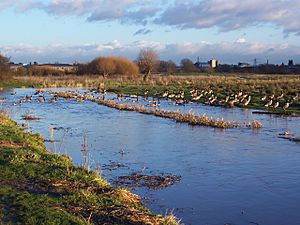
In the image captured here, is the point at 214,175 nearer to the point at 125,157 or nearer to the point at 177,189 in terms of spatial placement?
the point at 177,189

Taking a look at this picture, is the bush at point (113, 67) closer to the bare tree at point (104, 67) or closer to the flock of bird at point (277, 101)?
the bare tree at point (104, 67)

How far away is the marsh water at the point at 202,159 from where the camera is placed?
10180 mm

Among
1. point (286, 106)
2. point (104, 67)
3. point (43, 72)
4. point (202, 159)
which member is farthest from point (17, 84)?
point (202, 159)

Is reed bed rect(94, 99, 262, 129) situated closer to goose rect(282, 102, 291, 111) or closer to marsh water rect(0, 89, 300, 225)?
marsh water rect(0, 89, 300, 225)

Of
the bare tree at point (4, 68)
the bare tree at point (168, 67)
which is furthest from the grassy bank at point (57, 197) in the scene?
the bare tree at point (168, 67)

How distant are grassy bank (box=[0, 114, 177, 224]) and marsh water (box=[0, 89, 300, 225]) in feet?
4.24

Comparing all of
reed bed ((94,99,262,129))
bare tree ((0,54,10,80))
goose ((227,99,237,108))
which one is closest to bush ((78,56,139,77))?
bare tree ((0,54,10,80))

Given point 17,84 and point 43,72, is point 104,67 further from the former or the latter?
point 17,84

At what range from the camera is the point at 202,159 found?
1552 cm

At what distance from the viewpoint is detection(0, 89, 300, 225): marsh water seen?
10.2 m

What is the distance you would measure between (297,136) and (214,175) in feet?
27.8

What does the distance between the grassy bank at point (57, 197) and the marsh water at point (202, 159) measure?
50.9 inches

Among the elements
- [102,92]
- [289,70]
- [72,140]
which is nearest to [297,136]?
[72,140]

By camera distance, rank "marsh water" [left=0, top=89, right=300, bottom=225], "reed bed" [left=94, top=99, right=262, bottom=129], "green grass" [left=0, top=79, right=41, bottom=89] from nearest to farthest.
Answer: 1. "marsh water" [left=0, top=89, right=300, bottom=225]
2. "reed bed" [left=94, top=99, right=262, bottom=129]
3. "green grass" [left=0, top=79, right=41, bottom=89]
